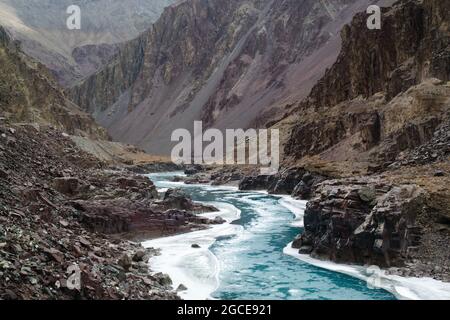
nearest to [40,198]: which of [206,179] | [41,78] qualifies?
[206,179]

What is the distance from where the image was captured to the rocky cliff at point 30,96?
75094mm

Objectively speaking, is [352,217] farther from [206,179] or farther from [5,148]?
[206,179]

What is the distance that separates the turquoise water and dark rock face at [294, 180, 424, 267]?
2.15 m

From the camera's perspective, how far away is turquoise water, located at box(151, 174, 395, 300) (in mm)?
23797

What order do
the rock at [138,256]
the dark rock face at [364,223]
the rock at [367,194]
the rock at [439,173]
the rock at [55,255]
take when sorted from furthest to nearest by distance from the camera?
the rock at [439,173] < the rock at [367,194] < the rock at [138,256] < the dark rock face at [364,223] < the rock at [55,255]

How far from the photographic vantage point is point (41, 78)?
11775 centimetres

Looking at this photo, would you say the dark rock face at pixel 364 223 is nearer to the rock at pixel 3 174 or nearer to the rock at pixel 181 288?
the rock at pixel 181 288

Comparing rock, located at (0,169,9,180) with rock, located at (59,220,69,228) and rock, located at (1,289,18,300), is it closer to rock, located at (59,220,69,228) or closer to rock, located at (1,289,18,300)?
rock, located at (59,220,69,228)

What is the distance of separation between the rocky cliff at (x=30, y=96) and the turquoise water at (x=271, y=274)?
37.2m

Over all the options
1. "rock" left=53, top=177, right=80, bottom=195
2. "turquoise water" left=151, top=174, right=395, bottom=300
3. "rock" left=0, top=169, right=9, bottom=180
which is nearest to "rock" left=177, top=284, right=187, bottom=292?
"turquoise water" left=151, top=174, right=395, bottom=300

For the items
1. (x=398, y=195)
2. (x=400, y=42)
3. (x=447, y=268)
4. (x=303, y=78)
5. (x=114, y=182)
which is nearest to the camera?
(x=447, y=268)

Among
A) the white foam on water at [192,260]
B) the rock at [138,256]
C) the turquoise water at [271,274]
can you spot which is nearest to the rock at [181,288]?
the white foam on water at [192,260]

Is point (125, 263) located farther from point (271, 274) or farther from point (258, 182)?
point (258, 182)

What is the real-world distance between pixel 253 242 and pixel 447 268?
591 inches
